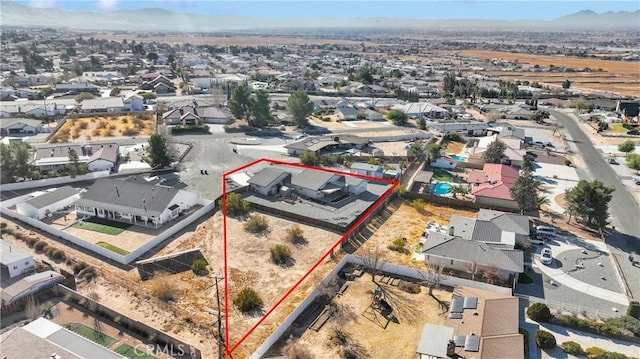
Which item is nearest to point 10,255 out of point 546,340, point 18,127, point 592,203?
Answer: point 546,340

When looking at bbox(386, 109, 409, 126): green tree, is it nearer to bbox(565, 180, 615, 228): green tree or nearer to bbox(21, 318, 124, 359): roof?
bbox(565, 180, 615, 228): green tree

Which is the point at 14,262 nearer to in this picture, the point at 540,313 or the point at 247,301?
the point at 247,301

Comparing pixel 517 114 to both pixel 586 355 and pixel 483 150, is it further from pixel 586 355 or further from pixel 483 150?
pixel 586 355

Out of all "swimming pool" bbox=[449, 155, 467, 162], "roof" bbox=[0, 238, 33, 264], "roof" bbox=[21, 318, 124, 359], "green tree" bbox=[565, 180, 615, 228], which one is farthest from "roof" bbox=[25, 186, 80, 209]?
"green tree" bbox=[565, 180, 615, 228]

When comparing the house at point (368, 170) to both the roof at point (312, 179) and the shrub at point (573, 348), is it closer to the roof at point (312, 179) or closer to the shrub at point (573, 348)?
the roof at point (312, 179)

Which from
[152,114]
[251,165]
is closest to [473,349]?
[251,165]

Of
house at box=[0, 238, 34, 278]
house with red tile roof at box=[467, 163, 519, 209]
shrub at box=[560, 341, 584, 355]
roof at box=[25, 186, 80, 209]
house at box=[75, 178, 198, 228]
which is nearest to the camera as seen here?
shrub at box=[560, 341, 584, 355]
